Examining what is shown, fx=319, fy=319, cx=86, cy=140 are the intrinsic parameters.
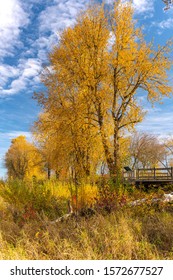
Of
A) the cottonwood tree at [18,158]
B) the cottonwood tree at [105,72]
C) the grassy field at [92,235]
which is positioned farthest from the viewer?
the cottonwood tree at [18,158]

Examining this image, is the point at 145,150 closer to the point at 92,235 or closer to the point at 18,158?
the point at 18,158

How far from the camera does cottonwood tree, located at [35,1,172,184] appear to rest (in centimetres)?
1812

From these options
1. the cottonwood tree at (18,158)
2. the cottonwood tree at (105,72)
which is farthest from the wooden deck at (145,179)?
the cottonwood tree at (18,158)

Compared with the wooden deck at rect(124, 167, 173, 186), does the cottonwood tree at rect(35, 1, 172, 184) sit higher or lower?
higher

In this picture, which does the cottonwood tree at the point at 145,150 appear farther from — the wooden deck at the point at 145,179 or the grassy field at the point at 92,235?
the grassy field at the point at 92,235

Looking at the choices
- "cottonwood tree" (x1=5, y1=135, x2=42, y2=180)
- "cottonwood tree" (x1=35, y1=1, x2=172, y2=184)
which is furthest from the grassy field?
"cottonwood tree" (x1=5, y1=135, x2=42, y2=180)

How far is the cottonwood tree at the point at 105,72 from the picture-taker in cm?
1812

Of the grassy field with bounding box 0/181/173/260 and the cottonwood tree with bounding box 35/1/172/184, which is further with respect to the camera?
the cottonwood tree with bounding box 35/1/172/184

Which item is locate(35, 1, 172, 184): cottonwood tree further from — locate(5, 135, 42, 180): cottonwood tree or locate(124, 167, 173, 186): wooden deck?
locate(5, 135, 42, 180): cottonwood tree

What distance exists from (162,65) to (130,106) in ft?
10.2

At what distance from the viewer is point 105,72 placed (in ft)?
59.8

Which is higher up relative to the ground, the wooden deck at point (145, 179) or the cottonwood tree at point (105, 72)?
the cottonwood tree at point (105, 72)

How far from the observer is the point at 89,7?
18859 millimetres

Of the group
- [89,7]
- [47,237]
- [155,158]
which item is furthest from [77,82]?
[155,158]
